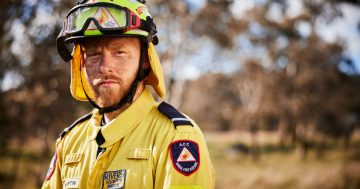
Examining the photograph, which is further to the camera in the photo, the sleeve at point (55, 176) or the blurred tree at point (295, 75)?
the blurred tree at point (295, 75)

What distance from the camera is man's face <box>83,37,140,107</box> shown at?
2.42 meters

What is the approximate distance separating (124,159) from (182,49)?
2177 centimetres

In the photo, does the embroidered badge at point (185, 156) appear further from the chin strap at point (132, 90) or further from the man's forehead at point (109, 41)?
the man's forehead at point (109, 41)

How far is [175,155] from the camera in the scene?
2141 mm

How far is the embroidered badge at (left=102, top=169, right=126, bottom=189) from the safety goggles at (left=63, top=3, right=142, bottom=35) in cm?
76

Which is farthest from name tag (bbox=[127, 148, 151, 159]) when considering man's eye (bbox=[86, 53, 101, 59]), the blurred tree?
the blurred tree

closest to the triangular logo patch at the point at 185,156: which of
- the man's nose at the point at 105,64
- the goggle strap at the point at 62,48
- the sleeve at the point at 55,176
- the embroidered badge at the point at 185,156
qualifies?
the embroidered badge at the point at 185,156

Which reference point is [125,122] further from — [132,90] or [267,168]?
[267,168]

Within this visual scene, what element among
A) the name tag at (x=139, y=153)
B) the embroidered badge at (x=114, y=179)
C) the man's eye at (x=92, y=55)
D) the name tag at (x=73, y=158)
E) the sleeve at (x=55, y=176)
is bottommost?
the sleeve at (x=55, y=176)

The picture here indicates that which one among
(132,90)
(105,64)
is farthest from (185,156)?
(105,64)

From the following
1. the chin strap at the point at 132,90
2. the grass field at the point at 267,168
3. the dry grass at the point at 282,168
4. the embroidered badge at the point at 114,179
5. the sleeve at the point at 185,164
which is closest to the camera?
the sleeve at the point at 185,164

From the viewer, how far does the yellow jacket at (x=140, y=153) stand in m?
2.14

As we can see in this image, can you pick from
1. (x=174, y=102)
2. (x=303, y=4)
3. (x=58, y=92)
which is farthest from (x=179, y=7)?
(x=303, y=4)

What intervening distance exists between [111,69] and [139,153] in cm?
49
